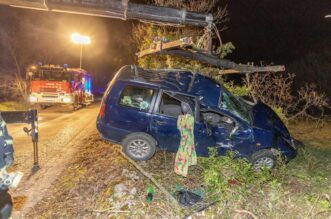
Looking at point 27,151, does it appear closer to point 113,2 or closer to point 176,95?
point 176,95

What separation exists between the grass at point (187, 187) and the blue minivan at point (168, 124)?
1.44 feet

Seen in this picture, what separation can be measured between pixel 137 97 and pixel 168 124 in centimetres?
101

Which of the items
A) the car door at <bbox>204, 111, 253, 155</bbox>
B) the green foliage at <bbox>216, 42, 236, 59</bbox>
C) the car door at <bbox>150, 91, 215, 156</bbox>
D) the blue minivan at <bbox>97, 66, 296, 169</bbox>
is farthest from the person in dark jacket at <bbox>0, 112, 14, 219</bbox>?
the green foliage at <bbox>216, 42, 236, 59</bbox>

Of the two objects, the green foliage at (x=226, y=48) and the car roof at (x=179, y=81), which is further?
the green foliage at (x=226, y=48)

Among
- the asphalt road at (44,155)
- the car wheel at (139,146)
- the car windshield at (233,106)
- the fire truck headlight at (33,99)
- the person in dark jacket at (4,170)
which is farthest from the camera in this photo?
the fire truck headlight at (33,99)

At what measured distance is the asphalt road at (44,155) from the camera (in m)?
5.33

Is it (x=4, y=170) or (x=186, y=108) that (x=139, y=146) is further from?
(x=4, y=170)

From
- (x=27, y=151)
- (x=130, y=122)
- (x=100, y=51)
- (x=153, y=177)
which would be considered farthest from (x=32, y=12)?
(x=153, y=177)

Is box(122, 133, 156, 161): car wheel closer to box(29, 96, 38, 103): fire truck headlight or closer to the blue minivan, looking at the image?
the blue minivan

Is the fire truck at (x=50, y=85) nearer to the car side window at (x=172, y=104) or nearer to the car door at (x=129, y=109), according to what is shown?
the car side window at (x=172, y=104)

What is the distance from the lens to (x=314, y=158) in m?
8.37

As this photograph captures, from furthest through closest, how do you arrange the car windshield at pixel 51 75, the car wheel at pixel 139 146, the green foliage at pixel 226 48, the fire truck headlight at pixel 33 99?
the car windshield at pixel 51 75, the fire truck headlight at pixel 33 99, the green foliage at pixel 226 48, the car wheel at pixel 139 146

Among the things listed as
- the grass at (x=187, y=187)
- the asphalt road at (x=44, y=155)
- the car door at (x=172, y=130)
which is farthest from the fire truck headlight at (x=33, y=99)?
the car door at (x=172, y=130)

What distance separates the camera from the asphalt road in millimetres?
5332
